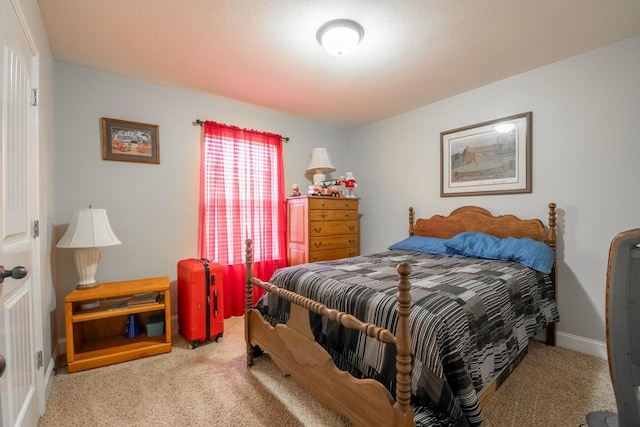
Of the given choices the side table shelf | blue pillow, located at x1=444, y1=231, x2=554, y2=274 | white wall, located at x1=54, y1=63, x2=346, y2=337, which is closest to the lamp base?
the side table shelf

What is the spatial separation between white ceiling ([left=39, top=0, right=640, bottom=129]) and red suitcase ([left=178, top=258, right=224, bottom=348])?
1797 mm

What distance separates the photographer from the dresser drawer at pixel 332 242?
346cm

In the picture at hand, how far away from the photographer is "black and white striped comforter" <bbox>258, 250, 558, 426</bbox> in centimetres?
126

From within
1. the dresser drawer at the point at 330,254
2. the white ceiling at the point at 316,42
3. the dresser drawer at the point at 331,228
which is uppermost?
the white ceiling at the point at 316,42

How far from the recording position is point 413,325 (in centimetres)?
132

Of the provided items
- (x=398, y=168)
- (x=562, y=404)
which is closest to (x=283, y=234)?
(x=398, y=168)

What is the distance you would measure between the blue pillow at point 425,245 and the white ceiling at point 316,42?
1.59m

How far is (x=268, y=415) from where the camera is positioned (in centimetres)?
167

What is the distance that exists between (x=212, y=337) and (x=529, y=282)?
264 cm

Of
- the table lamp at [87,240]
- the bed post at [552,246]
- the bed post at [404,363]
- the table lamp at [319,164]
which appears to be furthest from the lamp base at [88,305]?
the bed post at [552,246]

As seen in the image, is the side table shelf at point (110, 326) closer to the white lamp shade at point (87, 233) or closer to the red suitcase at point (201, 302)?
the red suitcase at point (201, 302)

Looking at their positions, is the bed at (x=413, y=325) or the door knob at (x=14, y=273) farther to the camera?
the bed at (x=413, y=325)

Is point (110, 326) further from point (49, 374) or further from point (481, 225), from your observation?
point (481, 225)

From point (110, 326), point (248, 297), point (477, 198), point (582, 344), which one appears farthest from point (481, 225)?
point (110, 326)
